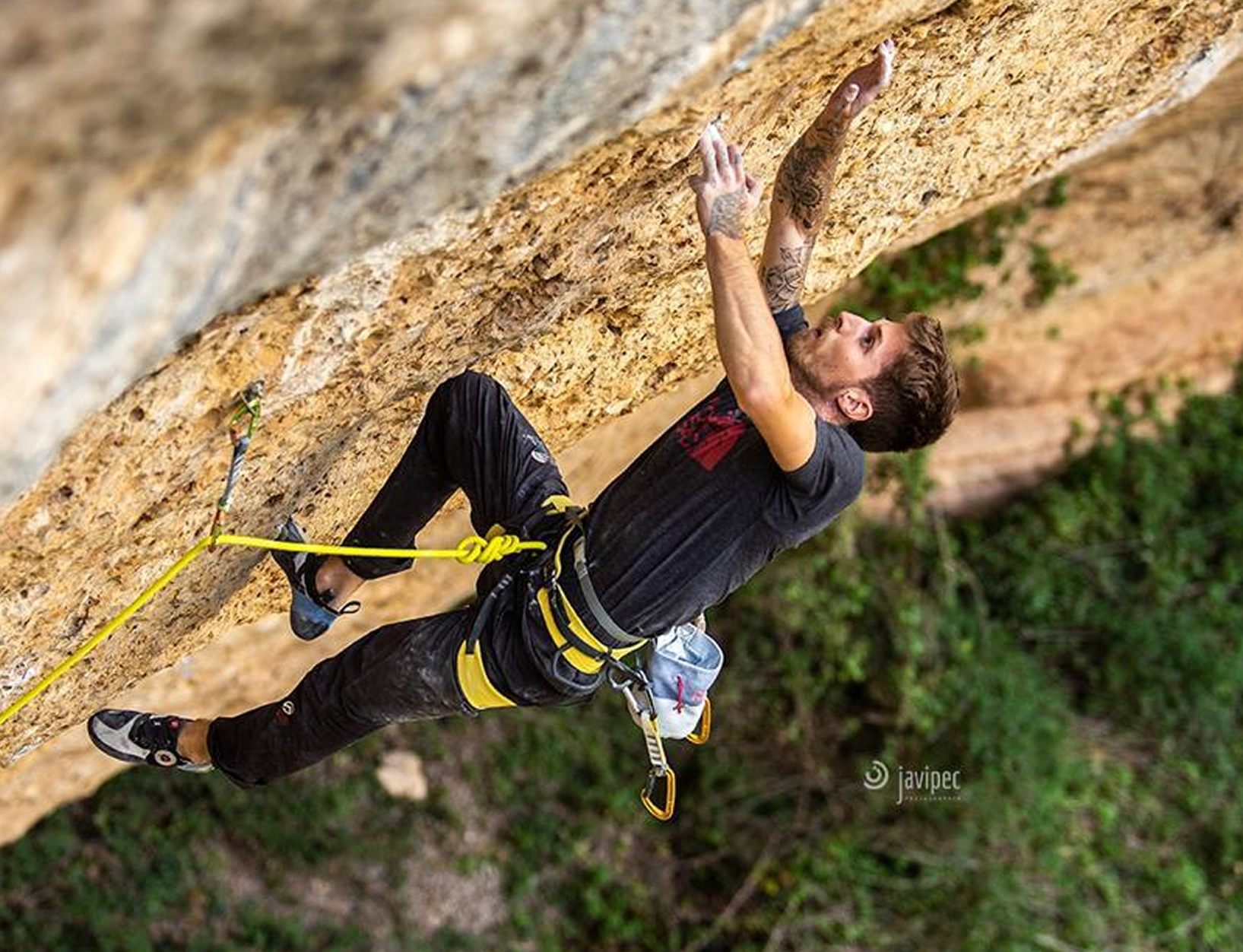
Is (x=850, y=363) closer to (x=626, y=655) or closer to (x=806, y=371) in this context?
(x=806, y=371)

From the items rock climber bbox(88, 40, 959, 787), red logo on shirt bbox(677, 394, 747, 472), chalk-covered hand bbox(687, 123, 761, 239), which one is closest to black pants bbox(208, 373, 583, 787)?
rock climber bbox(88, 40, 959, 787)

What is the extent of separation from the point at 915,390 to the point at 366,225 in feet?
4.26

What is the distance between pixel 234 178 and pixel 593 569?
154 centimetres

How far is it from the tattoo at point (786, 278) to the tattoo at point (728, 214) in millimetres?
599

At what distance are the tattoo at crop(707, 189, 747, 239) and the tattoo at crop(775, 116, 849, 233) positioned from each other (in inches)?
20.3

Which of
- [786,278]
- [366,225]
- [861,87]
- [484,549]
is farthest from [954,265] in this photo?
[366,225]

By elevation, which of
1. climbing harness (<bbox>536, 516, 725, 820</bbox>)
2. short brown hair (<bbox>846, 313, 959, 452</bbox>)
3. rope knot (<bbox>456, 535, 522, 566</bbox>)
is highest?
rope knot (<bbox>456, 535, 522, 566</bbox>)

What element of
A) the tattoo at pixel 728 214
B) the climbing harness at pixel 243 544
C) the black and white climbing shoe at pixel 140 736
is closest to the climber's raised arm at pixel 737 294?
the tattoo at pixel 728 214

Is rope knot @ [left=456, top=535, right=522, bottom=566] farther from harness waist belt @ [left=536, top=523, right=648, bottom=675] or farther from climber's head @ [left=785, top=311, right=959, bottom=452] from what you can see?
climber's head @ [left=785, top=311, right=959, bottom=452]

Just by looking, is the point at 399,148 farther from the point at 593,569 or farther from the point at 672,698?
the point at 672,698

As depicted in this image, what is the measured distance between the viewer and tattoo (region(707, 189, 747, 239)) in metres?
2.55

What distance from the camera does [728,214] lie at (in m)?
2.56

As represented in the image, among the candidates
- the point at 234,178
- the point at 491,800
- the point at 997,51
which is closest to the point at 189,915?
the point at 491,800

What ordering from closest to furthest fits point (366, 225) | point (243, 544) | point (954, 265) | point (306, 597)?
1. point (366, 225)
2. point (243, 544)
3. point (306, 597)
4. point (954, 265)
